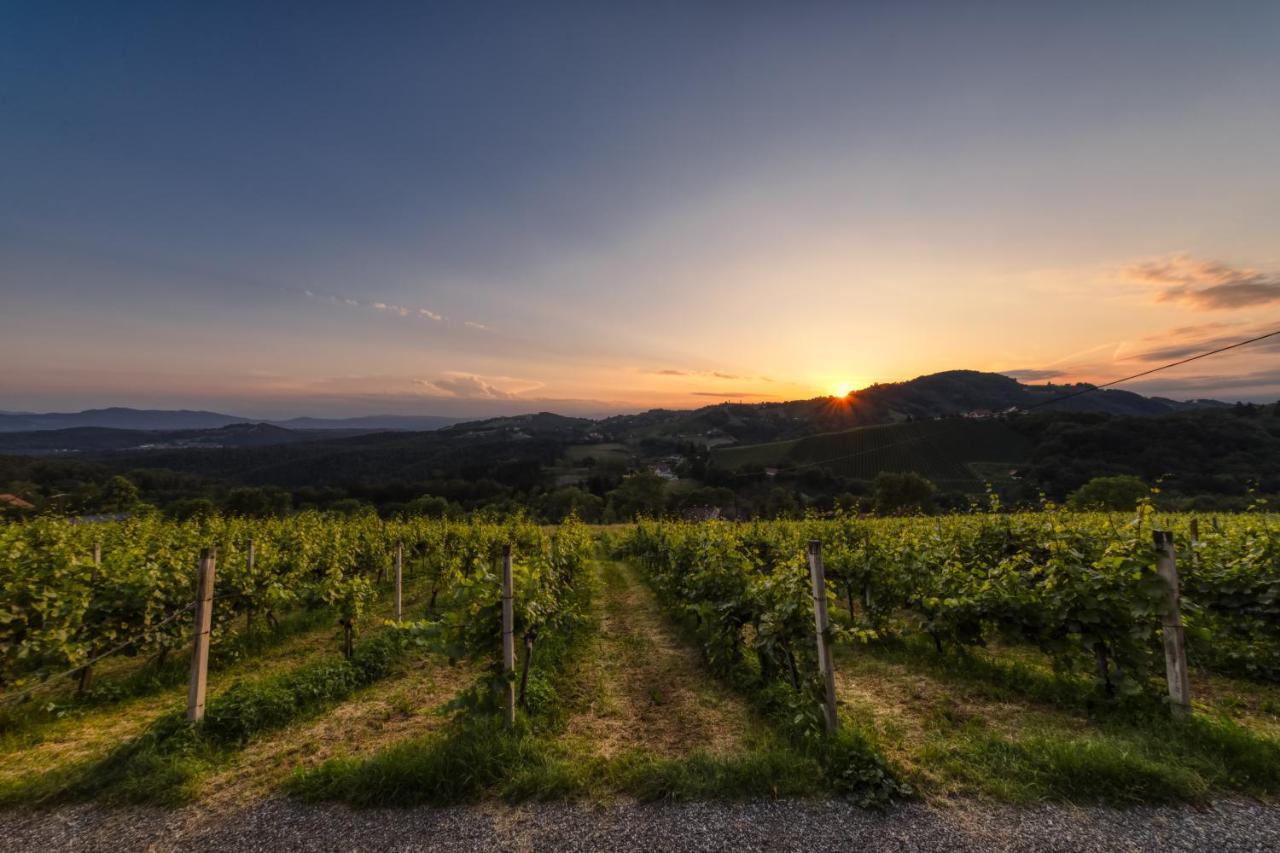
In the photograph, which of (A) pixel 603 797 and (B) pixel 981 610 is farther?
(B) pixel 981 610

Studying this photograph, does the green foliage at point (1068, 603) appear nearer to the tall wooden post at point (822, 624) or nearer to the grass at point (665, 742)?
the grass at point (665, 742)

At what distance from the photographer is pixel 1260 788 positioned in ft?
13.1

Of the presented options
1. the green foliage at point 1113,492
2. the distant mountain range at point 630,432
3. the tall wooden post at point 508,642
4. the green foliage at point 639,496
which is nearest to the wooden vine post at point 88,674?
the tall wooden post at point 508,642

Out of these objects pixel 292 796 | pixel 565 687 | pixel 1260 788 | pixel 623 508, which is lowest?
pixel 623 508

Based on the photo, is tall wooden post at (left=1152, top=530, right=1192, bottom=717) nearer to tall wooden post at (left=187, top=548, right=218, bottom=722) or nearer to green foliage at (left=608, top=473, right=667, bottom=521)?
tall wooden post at (left=187, top=548, right=218, bottom=722)

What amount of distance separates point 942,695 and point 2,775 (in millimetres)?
10188

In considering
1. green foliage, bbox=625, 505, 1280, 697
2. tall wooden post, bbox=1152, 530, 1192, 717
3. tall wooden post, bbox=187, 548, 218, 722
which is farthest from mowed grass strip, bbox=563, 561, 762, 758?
tall wooden post, bbox=1152, 530, 1192, 717

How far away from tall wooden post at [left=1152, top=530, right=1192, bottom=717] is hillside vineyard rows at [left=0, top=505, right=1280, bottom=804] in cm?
8

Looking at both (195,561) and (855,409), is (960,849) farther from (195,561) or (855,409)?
(855,409)

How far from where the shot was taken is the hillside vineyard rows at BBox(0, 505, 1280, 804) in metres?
4.36

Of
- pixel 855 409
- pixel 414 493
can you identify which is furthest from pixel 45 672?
pixel 855 409

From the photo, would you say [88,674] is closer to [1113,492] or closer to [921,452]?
[1113,492]

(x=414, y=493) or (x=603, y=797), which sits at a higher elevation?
(x=603, y=797)

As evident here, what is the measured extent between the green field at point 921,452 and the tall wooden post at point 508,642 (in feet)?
234
